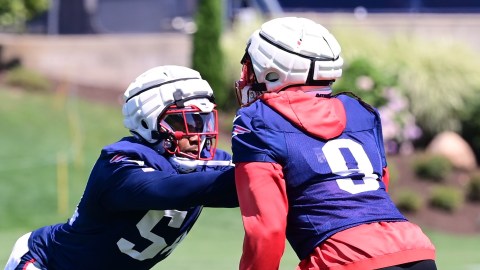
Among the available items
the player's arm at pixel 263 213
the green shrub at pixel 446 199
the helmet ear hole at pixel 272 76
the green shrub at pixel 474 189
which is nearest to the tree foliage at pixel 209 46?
the green shrub at pixel 446 199

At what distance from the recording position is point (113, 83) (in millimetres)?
22281

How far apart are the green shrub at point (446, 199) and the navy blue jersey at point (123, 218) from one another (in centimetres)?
1221

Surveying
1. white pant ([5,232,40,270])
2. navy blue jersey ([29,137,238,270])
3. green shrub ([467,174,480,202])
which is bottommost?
green shrub ([467,174,480,202])

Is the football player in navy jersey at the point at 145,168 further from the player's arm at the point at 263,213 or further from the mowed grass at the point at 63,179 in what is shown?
the mowed grass at the point at 63,179

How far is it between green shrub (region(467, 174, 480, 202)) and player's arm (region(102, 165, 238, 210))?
528 inches

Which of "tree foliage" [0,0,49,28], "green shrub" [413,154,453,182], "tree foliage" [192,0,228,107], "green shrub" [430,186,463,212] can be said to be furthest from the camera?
"tree foliage" [0,0,49,28]

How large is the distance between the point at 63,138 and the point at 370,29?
7085 mm

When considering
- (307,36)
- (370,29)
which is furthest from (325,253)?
(370,29)

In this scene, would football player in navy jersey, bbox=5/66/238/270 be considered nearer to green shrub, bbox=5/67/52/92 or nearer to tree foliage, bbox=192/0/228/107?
tree foliage, bbox=192/0/228/107

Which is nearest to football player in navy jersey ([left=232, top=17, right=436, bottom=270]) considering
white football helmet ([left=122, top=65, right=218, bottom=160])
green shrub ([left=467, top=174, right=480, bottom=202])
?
white football helmet ([left=122, top=65, right=218, bottom=160])

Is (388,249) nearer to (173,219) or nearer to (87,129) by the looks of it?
(173,219)

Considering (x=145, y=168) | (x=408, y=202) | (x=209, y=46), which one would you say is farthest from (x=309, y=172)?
(x=209, y=46)

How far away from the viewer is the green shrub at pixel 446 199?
16688mm

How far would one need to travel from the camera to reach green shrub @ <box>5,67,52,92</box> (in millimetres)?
21047
